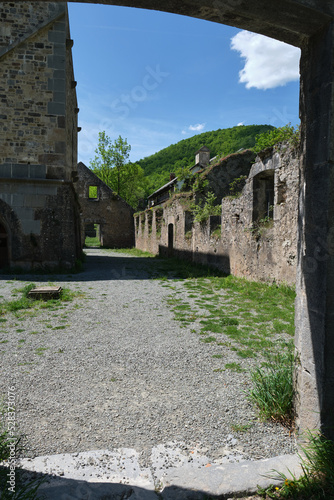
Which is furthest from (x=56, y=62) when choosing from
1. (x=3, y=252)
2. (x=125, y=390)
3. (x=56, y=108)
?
(x=125, y=390)

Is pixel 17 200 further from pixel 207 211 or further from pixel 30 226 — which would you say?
pixel 207 211

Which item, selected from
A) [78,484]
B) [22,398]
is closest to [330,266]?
[78,484]

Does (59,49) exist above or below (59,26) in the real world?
below

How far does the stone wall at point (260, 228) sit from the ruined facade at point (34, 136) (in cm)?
513

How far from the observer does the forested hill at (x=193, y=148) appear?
121ft

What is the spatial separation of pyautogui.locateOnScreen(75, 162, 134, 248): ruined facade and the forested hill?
6106mm

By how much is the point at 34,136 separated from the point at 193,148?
138 feet

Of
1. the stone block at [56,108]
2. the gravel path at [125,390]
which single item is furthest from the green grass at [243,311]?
the stone block at [56,108]

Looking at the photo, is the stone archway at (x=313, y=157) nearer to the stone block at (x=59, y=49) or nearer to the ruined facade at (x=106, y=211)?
the stone block at (x=59, y=49)

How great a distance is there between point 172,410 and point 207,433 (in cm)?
40

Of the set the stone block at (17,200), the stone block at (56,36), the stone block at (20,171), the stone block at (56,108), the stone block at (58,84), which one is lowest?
the stone block at (17,200)

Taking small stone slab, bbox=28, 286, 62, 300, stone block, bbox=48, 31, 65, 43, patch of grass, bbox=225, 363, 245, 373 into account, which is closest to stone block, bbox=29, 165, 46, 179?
stone block, bbox=48, 31, 65, 43

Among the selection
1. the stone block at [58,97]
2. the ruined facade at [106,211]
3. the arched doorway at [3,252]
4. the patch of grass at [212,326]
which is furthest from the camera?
the ruined facade at [106,211]

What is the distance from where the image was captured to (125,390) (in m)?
3.12
